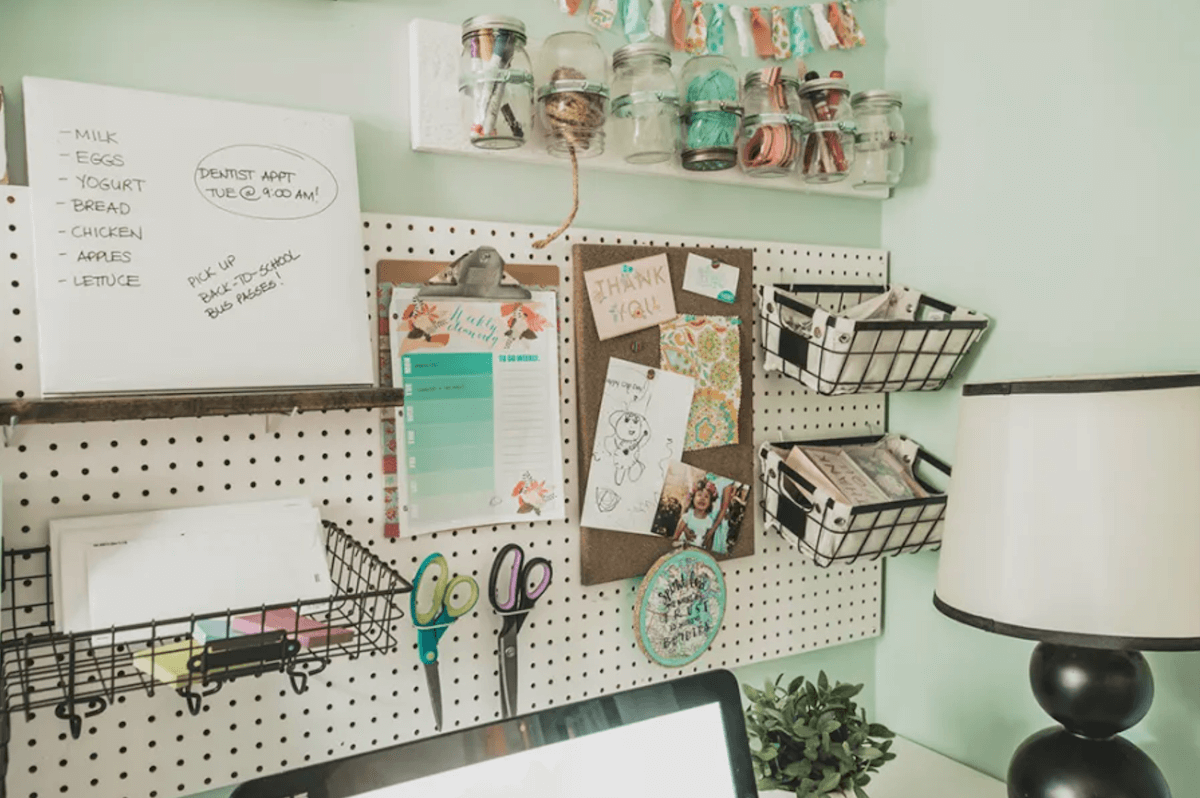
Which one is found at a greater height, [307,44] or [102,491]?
[307,44]

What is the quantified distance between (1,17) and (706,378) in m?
0.92

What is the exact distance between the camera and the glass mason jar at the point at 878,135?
1.32 metres

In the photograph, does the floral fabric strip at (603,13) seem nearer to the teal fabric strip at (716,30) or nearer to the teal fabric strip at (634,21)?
the teal fabric strip at (634,21)

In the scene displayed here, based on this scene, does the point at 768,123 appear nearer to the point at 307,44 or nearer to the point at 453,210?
the point at 453,210

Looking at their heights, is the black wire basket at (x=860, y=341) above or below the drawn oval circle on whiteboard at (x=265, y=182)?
below

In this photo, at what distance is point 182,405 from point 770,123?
853 millimetres

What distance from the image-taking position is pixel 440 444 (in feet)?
3.43

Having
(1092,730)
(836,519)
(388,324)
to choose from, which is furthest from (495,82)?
(1092,730)

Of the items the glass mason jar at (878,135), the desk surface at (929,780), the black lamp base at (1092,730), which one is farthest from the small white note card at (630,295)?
the desk surface at (929,780)

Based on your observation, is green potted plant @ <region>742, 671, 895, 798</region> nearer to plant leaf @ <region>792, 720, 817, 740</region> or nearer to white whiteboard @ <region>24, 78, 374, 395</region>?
plant leaf @ <region>792, 720, 817, 740</region>

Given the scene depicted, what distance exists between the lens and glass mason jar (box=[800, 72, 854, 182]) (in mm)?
1253

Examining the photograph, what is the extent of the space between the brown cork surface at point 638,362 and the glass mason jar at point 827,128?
6.7 inches

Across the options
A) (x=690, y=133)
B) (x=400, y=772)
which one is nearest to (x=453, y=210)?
(x=690, y=133)

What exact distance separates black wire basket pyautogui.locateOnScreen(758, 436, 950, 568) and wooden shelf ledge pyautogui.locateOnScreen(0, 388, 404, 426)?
0.62 metres
